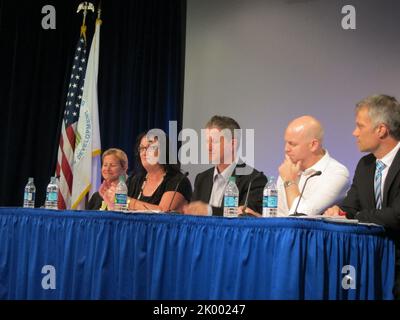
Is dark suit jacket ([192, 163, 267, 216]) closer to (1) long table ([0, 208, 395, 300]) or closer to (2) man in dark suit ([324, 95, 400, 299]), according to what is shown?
(2) man in dark suit ([324, 95, 400, 299])

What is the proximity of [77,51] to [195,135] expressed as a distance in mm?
1371

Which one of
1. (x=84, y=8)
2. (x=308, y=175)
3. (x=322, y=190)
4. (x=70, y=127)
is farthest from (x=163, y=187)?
(x=84, y=8)

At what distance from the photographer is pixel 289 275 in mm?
2326

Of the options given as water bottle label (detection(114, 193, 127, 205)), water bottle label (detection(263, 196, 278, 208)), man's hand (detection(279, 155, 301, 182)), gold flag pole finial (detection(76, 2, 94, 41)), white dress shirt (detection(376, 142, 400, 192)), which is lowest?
water bottle label (detection(114, 193, 127, 205))

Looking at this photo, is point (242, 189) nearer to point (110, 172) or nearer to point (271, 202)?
point (271, 202)

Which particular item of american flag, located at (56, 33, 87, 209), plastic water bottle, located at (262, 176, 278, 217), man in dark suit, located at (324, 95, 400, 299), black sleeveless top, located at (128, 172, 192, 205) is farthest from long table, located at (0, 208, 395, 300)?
american flag, located at (56, 33, 87, 209)

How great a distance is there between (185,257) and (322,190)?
111 cm

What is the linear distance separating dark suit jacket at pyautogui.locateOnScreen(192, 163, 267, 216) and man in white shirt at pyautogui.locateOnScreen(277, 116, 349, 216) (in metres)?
0.14

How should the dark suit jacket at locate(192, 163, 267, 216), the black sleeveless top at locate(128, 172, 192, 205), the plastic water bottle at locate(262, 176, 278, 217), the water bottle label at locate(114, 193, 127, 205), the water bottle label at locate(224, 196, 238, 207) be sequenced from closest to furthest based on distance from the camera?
1. the plastic water bottle at locate(262, 176, 278, 217)
2. the water bottle label at locate(224, 196, 238, 207)
3. the water bottle label at locate(114, 193, 127, 205)
4. the dark suit jacket at locate(192, 163, 267, 216)
5. the black sleeveless top at locate(128, 172, 192, 205)

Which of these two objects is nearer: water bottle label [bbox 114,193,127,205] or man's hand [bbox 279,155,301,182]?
water bottle label [bbox 114,193,127,205]

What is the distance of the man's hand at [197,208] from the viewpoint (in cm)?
353

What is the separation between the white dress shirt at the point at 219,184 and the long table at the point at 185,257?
114 cm

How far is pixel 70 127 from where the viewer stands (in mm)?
5383

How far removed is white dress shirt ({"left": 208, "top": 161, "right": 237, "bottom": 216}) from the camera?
3.79 metres
